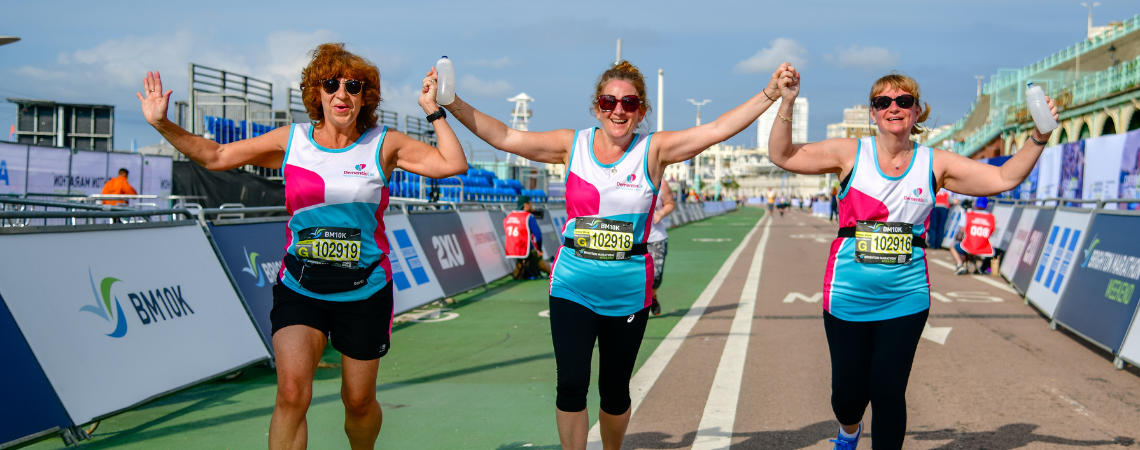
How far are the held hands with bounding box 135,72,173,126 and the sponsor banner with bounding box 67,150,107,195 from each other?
15.9m

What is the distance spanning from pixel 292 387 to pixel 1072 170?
2387 cm

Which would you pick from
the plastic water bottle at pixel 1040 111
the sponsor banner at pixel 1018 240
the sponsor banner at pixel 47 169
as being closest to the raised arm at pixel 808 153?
the plastic water bottle at pixel 1040 111

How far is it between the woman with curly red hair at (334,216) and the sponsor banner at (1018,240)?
11.7m

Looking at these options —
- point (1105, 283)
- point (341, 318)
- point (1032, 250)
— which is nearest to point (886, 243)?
point (341, 318)

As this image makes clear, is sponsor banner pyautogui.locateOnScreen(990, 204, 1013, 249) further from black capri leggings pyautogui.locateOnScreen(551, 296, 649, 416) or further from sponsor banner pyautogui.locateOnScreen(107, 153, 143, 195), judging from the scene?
sponsor banner pyautogui.locateOnScreen(107, 153, 143, 195)

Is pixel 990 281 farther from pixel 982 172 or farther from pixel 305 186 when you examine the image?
pixel 305 186

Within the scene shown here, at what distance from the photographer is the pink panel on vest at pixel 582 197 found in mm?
3561

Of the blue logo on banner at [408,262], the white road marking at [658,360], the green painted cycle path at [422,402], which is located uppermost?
the blue logo on banner at [408,262]

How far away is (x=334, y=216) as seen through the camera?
3.51m

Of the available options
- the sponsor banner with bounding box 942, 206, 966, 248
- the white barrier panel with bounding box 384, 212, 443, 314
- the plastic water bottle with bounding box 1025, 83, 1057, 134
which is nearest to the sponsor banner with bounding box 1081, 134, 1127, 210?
the sponsor banner with bounding box 942, 206, 966, 248

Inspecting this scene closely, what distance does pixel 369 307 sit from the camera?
3537 millimetres

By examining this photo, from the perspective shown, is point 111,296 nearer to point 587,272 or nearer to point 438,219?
point 587,272

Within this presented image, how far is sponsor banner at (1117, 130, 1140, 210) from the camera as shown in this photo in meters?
18.2

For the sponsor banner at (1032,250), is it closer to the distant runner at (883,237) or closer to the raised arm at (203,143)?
the distant runner at (883,237)
